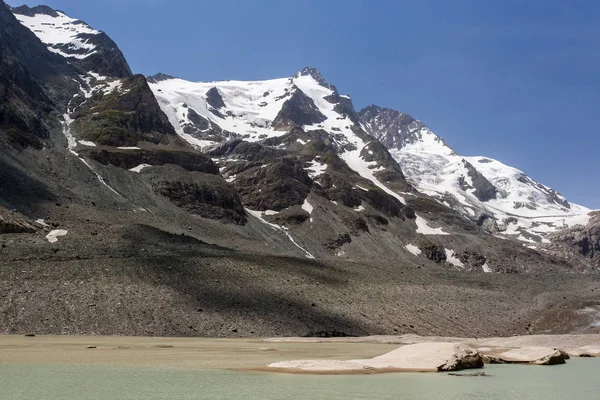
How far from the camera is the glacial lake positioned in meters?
16.9

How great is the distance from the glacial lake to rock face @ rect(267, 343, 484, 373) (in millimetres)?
1354

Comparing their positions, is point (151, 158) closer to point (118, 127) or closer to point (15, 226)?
point (118, 127)

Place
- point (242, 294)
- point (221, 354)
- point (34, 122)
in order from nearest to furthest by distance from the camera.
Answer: point (221, 354)
point (242, 294)
point (34, 122)

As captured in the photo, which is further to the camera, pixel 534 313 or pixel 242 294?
pixel 534 313

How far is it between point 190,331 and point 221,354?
2158cm

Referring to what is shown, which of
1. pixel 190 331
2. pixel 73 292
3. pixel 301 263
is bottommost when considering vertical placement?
pixel 190 331

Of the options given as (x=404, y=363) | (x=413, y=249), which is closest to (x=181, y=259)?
(x=404, y=363)

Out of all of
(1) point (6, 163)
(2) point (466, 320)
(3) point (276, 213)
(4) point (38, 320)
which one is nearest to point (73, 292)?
(4) point (38, 320)

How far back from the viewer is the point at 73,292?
54.8 meters

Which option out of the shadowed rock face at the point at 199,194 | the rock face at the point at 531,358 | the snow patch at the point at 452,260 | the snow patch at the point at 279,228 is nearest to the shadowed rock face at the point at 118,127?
the shadowed rock face at the point at 199,194

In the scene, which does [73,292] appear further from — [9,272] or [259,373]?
[259,373]

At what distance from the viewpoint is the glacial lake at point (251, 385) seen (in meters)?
16.9

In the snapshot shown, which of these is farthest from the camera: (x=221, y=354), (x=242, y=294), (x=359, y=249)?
(x=359, y=249)

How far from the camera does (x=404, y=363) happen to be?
26.4m
